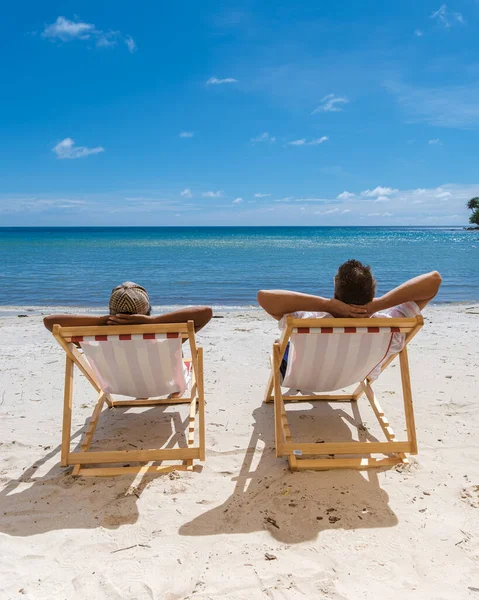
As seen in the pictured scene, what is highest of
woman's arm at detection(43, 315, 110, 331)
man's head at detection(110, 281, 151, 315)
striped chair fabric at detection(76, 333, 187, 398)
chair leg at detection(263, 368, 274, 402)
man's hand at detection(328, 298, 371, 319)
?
man's head at detection(110, 281, 151, 315)

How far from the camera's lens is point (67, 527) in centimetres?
241

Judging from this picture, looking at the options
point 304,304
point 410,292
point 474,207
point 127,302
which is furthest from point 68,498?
point 474,207

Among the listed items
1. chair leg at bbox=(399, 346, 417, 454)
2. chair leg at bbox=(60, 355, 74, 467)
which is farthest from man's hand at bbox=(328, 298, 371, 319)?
chair leg at bbox=(60, 355, 74, 467)

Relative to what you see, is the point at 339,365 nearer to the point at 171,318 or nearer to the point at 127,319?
the point at 171,318

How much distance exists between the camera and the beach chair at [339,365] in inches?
108

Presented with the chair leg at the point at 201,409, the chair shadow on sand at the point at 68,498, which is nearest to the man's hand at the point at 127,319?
the chair leg at the point at 201,409

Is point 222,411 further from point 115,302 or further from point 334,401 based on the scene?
point 115,302

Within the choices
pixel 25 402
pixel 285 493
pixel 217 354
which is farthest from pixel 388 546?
pixel 217 354

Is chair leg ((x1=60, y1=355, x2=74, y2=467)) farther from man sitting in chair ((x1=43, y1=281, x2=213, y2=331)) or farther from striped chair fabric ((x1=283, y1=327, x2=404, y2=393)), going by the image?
striped chair fabric ((x1=283, y1=327, x2=404, y2=393))

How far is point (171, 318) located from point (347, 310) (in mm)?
1083

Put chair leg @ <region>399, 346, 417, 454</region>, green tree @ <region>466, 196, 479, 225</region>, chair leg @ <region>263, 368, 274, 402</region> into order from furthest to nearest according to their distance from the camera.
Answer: green tree @ <region>466, 196, 479, 225</region>
chair leg @ <region>263, 368, 274, 402</region>
chair leg @ <region>399, 346, 417, 454</region>

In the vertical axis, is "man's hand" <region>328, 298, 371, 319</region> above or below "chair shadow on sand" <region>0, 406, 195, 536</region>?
above

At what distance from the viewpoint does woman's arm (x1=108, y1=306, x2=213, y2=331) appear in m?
2.84

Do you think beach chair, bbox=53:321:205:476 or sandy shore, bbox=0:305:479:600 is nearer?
sandy shore, bbox=0:305:479:600
